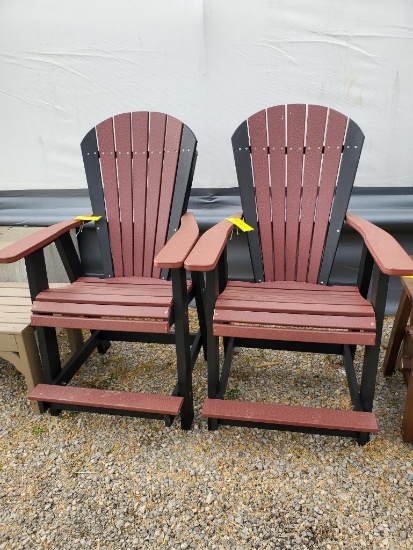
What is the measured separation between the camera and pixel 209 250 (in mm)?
1531

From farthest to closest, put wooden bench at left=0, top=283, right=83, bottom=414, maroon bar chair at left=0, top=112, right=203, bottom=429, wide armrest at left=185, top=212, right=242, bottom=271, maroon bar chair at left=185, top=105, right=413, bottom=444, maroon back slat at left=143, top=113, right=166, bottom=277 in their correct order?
maroon back slat at left=143, top=113, right=166, bottom=277
wooden bench at left=0, top=283, right=83, bottom=414
maroon bar chair at left=0, top=112, right=203, bottom=429
maroon bar chair at left=185, top=105, right=413, bottom=444
wide armrest at left=185, top=212, right=242, bottom=271

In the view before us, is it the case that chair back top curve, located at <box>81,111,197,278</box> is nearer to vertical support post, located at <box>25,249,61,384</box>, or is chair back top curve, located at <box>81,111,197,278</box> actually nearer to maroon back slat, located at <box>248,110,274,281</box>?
maroon back slat, located at <box>248,110,274,281</box>

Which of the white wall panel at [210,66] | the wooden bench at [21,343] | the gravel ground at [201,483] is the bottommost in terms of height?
the gravel ground at [201,483]

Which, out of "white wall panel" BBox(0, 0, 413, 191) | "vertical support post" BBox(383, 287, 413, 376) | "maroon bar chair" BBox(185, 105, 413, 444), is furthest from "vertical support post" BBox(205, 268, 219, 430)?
"white wall panel" BBox(0, 0, 413, 191)

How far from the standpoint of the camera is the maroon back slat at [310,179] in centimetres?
193

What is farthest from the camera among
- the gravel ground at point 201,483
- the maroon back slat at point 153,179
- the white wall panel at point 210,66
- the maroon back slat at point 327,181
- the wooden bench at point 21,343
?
the white wall panel at point 210,66

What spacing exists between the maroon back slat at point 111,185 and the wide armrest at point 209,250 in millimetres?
605

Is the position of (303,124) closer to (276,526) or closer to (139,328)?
Answer: (139,328)

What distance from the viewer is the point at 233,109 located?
7.64ft

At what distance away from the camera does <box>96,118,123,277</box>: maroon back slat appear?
81.0 inches

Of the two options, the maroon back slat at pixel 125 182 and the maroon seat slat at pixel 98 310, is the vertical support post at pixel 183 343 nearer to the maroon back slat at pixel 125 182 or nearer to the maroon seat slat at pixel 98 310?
the maroon seat slat at pixel 98 310

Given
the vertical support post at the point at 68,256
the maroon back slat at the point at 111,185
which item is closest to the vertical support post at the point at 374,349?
the maroon back slat at the point at 111,185

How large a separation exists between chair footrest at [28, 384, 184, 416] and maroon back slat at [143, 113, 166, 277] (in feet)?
2.09

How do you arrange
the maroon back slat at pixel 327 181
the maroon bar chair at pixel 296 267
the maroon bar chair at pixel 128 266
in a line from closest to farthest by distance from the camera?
the maroon bar chair at pixel 296 267 → the maroon bar chair at pixel 128 266 → the maroon back slat at pixel 327 181
